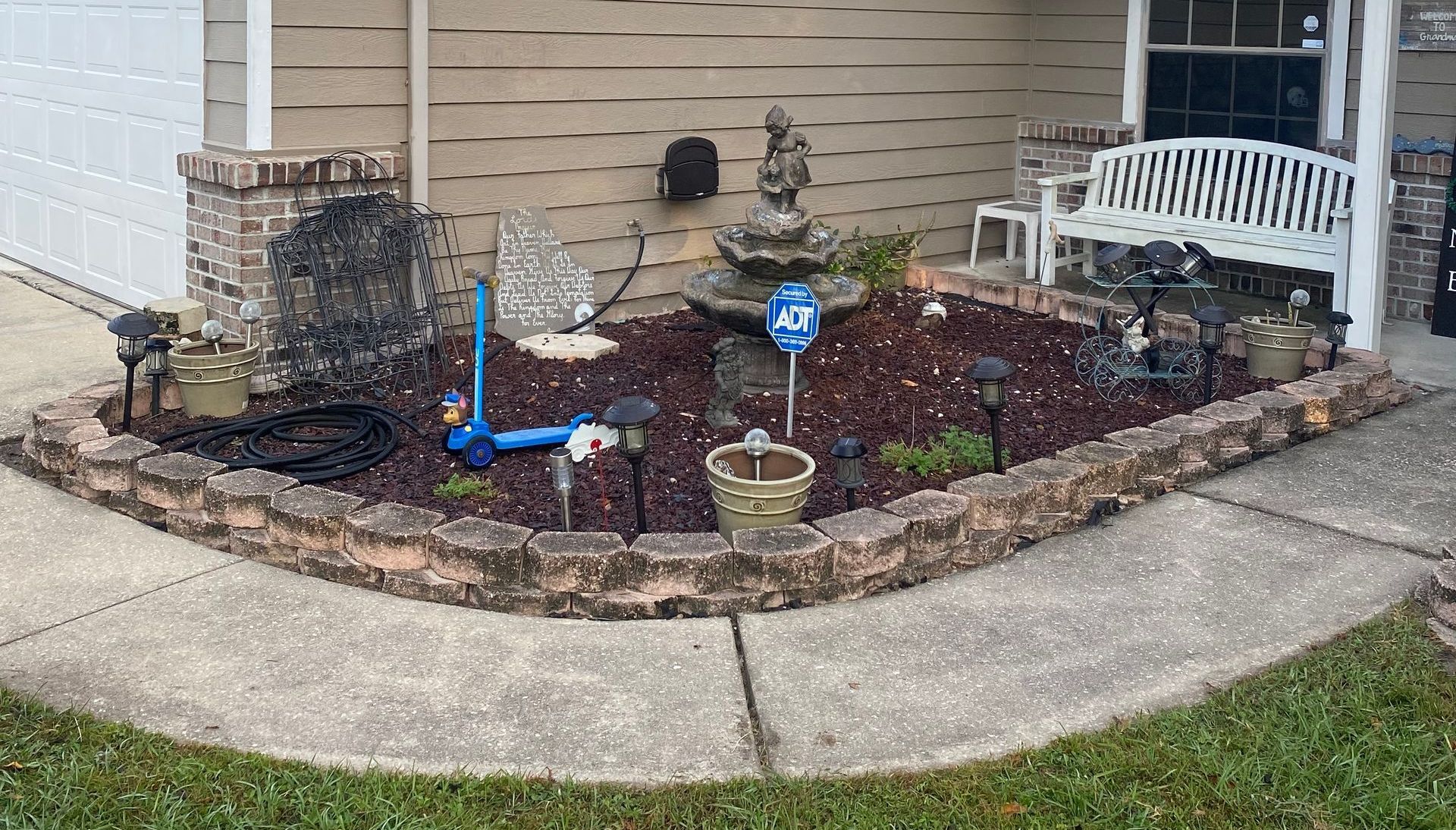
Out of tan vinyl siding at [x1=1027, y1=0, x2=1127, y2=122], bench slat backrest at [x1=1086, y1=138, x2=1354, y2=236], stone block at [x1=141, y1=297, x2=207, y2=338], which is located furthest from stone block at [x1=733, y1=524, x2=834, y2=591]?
tan vinyl siding at [x1=1027, y1=0, x2=1127, y2=122]

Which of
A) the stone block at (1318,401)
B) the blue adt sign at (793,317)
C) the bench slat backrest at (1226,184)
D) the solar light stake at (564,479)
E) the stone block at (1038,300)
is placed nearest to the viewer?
the solar light stake at (564,479)

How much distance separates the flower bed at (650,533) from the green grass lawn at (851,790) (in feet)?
3.28

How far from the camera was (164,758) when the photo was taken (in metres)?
3.17

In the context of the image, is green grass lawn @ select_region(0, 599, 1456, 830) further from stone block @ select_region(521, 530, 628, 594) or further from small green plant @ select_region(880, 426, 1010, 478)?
small green plant @ select_region(880, 426, 1010, 478)

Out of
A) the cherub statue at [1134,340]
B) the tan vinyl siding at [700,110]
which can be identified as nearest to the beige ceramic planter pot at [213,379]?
the tan vinyl siding at [700,110]

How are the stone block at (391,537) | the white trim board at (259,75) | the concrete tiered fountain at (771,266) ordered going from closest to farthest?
the stone block at (391,537), the concrete tiered fountain at (771,266), the white trim board at (259,75)

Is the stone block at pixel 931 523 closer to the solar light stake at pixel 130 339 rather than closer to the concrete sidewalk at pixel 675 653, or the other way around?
the concrete sidewalk at pixel 675 653

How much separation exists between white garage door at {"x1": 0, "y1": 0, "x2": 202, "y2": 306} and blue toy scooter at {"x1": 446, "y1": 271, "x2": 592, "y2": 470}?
7.04 ft

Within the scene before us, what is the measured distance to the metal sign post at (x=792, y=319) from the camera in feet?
16.8

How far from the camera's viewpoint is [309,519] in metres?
4.29

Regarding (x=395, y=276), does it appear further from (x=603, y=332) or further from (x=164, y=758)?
(x=164, y=758)

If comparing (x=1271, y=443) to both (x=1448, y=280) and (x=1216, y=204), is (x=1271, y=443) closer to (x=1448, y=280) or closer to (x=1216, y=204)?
(x=1216, y=204)

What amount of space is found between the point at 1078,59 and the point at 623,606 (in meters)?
6.23

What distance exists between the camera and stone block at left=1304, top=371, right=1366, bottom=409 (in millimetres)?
5949
